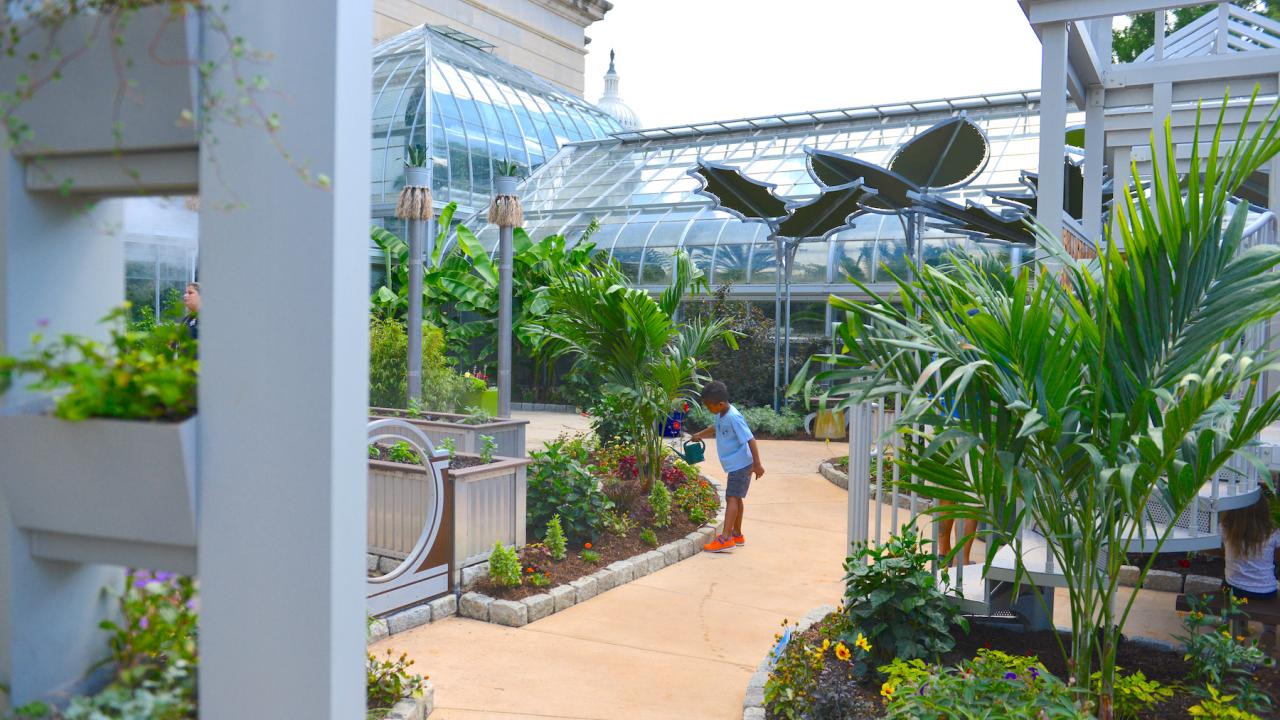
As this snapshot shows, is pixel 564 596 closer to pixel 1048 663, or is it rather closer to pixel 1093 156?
pixel 1048 663

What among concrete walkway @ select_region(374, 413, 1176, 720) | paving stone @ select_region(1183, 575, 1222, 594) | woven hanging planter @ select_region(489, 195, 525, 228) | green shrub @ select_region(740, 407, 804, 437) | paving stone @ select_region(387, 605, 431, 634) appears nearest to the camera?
concrete walkway @ select_region(374, 413, 1176, 720)

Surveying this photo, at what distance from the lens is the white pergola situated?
5.26 metres

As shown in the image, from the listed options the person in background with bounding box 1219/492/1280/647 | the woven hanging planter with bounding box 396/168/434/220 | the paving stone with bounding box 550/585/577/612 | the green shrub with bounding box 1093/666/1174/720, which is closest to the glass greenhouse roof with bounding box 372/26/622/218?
the woven hanging planter with bounding box 396/168/434/220

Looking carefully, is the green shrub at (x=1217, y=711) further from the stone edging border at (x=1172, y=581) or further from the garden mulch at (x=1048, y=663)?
the stone edging border at (x=1172, y=581)

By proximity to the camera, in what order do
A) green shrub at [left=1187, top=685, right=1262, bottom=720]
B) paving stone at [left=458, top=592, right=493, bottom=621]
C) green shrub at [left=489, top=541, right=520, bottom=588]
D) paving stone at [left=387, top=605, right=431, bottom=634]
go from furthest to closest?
1. green shrub at [left=489, top=541, right=520, bottom=588]
2. paving stone at [left=458, top=592, right=493, bottom=621]
3. paving stone at [left=387, top=605, right=431, bottom=634]
4. green shrub at [left=1187, top=685, right=1262, bottom=720]

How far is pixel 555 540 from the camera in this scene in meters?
6.45

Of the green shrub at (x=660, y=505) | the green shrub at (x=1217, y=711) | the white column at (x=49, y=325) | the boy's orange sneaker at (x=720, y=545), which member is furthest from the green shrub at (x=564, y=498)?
the white column at (x=49, y=325)

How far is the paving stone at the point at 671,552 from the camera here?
23.5 feet

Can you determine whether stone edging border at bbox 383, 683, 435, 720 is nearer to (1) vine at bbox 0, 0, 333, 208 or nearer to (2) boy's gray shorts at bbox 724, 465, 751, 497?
(1) vine at bbox 0, 0, 333, 208

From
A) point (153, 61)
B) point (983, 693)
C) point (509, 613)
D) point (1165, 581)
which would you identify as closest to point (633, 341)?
point (509, 613)

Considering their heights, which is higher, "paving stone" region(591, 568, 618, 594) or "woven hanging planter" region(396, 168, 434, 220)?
"woven hanging planter" region(396, 168, 434, 220)

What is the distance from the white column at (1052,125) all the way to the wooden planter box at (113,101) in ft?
14.9

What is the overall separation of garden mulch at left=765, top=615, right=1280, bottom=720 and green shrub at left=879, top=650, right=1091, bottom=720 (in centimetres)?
32

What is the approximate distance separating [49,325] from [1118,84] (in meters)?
7.21
